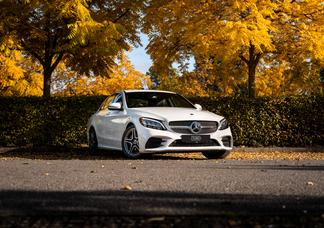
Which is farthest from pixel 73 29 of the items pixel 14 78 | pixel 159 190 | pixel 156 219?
pixel 156 219

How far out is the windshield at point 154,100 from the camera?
12829mm

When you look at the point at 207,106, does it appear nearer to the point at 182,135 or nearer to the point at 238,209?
the point at 182,135

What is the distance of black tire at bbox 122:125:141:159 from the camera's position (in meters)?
11.7

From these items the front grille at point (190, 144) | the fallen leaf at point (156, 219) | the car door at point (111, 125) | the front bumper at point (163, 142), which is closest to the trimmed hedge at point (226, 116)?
the car door at point (111, 125)

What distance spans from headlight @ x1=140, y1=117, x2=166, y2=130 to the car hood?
0.08 meters

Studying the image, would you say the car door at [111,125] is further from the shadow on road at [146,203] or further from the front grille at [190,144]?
the shadow on road at [146,203]

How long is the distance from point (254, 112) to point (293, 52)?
420 centimetres

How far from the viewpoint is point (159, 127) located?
11.4 meters

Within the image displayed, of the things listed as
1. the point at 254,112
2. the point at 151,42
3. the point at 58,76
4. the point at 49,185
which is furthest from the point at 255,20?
the point at 58,76

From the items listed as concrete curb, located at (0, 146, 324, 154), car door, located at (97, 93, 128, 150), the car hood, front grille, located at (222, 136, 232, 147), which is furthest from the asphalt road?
concrete curb, located at (0, 146, 324, 154)

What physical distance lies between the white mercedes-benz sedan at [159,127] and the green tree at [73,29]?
3817 millimetres

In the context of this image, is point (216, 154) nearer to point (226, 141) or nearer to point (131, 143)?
point (226, 141)

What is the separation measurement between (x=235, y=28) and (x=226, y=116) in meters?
2.45

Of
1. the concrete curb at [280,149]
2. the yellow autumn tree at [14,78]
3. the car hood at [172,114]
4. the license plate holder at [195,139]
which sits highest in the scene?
the yellow autumn tree at [14,78]
